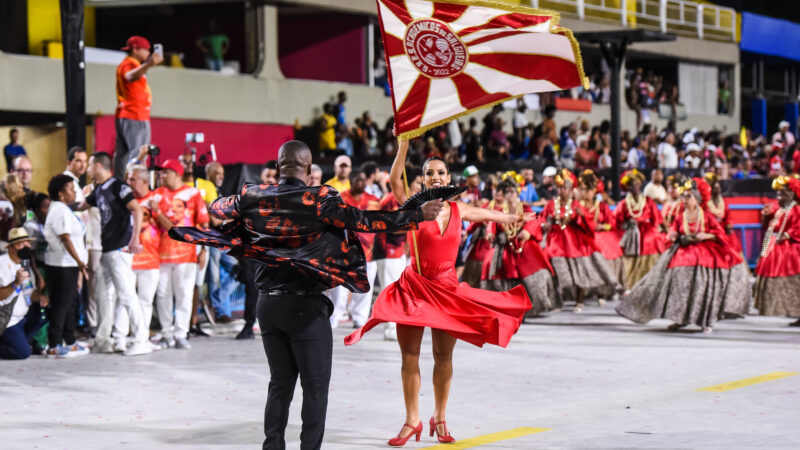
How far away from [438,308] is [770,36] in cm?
3902

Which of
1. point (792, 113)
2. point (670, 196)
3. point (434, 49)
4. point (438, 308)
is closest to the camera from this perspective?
point (438, 308)

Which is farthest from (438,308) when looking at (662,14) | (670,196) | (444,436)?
(662,14)

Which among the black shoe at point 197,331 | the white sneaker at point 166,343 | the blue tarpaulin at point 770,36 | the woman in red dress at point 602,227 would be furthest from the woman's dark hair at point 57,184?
the blue tarpaulin at point 770,36

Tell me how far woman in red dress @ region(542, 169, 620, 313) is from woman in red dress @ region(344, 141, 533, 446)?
843 cm

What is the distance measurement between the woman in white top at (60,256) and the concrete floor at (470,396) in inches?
16.2

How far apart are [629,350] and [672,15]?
27.4 metres

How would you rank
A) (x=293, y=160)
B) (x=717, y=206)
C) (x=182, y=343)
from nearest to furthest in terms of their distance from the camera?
1. (x=293, y=160)
2. (x=182, y=343)
3. (x=717, y=206)

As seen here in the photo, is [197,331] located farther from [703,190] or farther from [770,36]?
[770,36]

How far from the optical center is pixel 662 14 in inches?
1451

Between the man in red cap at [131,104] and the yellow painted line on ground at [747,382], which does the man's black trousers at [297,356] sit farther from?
the man in red cap at [131,104]

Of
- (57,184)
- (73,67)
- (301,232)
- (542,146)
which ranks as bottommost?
(301,232)

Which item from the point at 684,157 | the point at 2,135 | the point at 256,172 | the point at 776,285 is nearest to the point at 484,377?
the point at 776,285

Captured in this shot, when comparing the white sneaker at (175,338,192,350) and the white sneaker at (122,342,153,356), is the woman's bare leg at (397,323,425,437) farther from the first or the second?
the white sneaker at (175,338,192,350)

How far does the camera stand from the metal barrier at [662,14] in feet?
109
